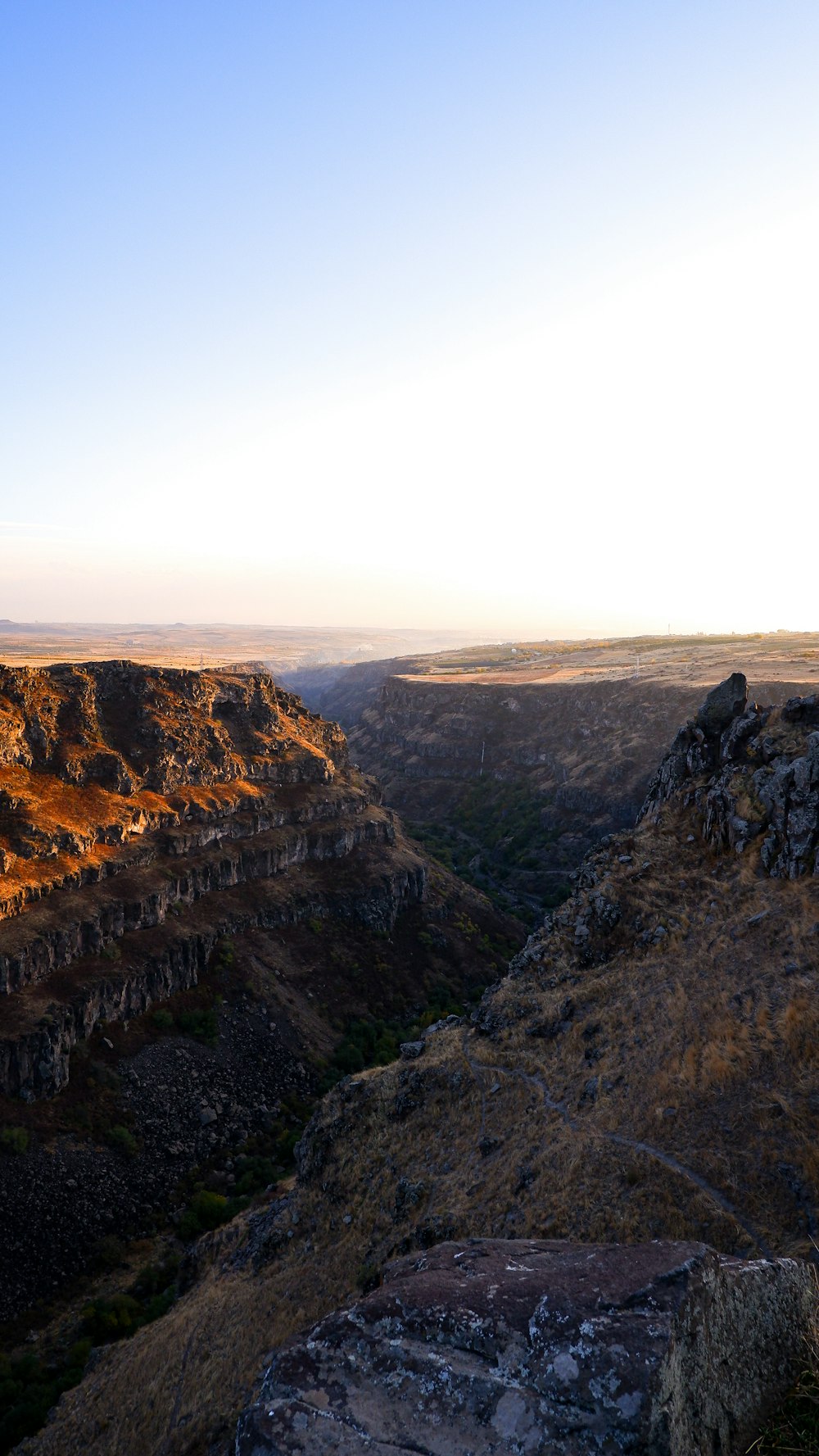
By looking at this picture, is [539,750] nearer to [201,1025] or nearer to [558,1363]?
[201,1025]

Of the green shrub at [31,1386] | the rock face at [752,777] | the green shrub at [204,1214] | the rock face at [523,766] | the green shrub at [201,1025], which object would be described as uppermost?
the rock face at [752,777]

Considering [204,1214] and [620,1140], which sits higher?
[620,1140]

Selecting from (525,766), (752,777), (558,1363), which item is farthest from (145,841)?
(525,766)

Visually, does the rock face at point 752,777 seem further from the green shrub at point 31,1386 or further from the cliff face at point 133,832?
the cliff face at point 133,832

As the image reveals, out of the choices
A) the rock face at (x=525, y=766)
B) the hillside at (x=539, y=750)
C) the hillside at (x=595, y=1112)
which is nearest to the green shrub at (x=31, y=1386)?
the hillside at (x=595, y=1112)

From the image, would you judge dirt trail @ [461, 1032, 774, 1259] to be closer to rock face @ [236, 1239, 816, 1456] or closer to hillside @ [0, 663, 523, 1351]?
rock face @ [236, 1239, 816, 1456]

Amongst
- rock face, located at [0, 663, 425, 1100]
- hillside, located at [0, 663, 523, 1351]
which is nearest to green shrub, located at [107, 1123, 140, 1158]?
hillside, located at [0, 663, 523, 1351]
